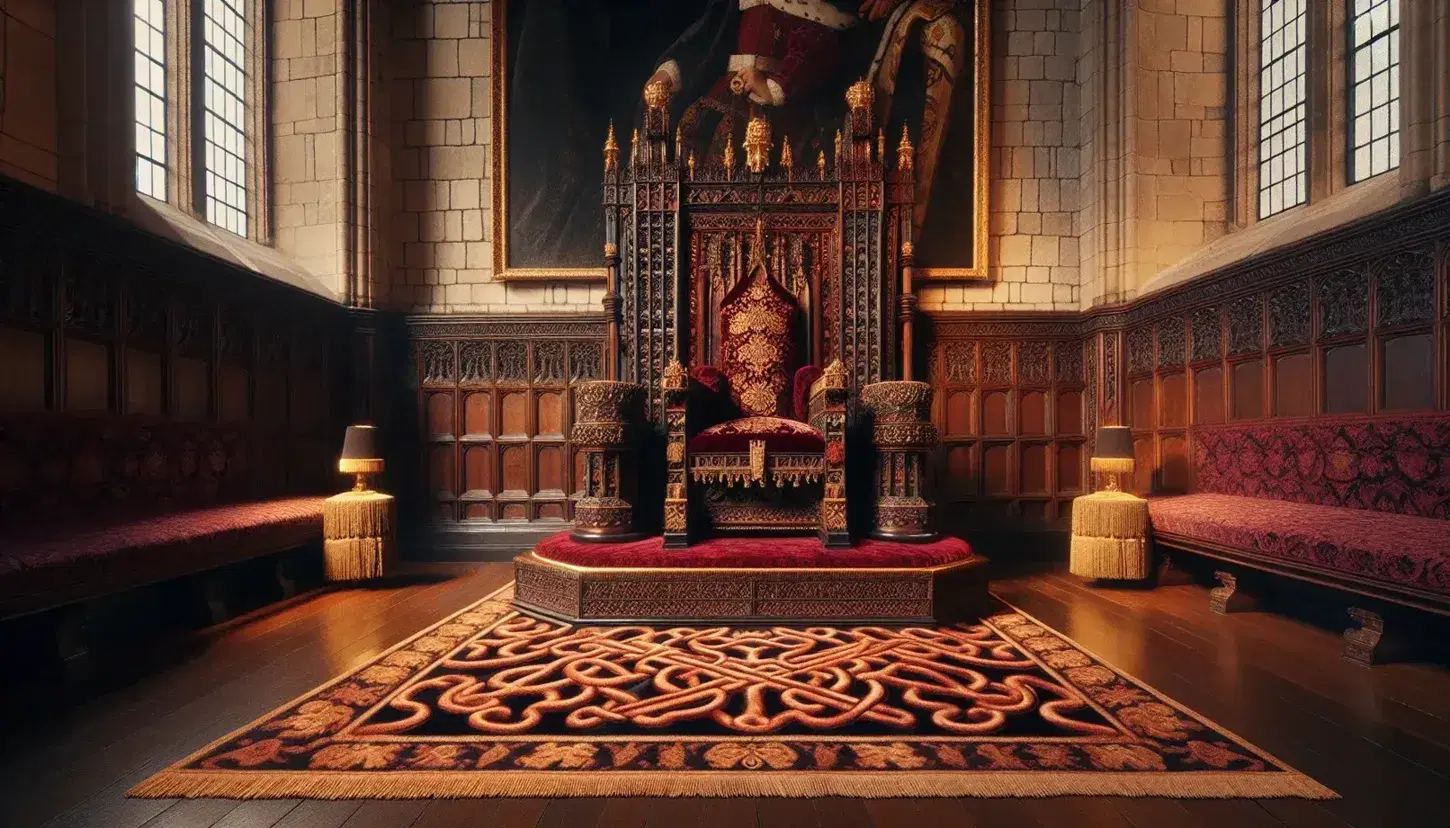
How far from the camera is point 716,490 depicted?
4250 mm

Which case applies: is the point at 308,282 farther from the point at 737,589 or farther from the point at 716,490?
the point at 737,589

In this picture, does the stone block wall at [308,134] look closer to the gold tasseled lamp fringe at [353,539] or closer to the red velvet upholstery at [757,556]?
the gold tasseled lamp fringe at [353,539]

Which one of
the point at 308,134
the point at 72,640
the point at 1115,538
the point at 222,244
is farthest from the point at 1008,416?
the point at 308,134

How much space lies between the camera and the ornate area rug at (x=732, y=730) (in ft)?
6.31

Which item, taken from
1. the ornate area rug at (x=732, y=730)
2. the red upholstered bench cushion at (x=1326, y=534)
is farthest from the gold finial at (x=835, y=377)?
the red upholstered bench cushion at (x=1326, y=534)

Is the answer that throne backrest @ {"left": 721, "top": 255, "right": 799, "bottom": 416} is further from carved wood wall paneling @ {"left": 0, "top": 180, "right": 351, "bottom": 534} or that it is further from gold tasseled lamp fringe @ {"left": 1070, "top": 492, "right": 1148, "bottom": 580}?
carved wood wall paneling @ {"left": 0, "top": 180, "right": 351, "bottom": 534}

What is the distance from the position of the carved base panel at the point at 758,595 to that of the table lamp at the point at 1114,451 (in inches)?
67.7

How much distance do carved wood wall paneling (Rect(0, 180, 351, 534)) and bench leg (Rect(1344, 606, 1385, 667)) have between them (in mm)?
6165

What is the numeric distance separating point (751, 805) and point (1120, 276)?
5.40 metres

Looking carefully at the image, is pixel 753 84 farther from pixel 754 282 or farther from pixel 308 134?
pixel 308 134

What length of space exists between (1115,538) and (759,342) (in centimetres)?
266

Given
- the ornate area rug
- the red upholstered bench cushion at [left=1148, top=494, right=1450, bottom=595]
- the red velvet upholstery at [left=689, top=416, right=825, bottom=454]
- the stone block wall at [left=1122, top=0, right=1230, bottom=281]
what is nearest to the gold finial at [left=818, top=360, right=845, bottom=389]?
the red velvet upholstery at [left=689, top=416, right=825, bottom=454]

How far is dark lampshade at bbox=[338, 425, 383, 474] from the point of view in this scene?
4.60 m

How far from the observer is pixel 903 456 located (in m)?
3.95
